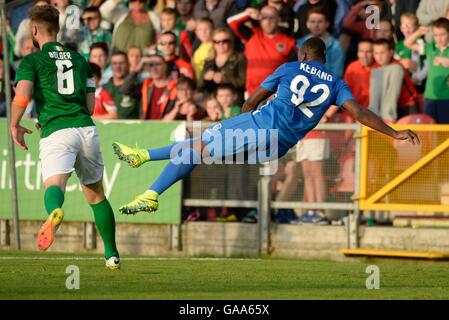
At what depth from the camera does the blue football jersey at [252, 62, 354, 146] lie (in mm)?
12883

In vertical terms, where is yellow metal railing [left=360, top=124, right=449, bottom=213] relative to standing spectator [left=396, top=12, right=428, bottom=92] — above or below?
below

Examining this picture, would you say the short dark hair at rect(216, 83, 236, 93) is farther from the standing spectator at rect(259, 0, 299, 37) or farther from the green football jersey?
the green football jersey

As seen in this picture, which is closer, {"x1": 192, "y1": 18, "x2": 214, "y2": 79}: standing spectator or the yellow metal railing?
the yellow metal railing

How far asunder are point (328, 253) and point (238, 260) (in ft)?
6.04

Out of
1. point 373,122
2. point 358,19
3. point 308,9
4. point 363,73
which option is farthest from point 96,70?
point 373,122

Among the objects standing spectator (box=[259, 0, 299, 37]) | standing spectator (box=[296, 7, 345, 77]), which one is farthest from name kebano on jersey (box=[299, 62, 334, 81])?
standing spectator (box=[259, 0, 299, 37])

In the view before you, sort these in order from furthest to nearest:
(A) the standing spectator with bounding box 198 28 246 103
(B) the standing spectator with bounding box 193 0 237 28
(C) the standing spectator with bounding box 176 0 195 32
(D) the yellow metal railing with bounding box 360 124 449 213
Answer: (C) the standing spectator with bounding box 176 0 195 32 < (B) the standing spectator with bounding box 193 0 237 28 < (A) the standing spectator with bounding box 198 28 246 103 < (D) the yellow metal railing with bounding box 360 124 449 213

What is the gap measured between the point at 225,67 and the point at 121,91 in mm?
1772

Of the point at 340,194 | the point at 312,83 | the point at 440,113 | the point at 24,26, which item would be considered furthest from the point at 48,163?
the point at 24,26

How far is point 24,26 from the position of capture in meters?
21.1

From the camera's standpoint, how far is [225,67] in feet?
61.9

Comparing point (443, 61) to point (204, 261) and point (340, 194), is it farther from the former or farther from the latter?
point (204, 261)

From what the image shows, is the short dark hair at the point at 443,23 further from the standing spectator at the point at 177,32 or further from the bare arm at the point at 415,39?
the standing spectator at the point at 177,32

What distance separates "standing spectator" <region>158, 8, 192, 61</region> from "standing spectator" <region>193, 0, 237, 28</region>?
0.36 metres
